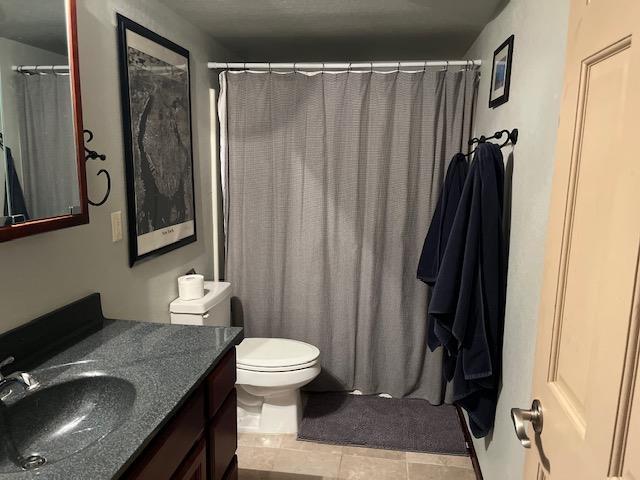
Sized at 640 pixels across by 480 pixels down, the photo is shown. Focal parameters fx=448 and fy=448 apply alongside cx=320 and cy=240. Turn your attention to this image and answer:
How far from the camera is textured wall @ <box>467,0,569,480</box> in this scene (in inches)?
54.9

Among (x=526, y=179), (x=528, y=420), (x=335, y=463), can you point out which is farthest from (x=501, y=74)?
(x=335, y=463)

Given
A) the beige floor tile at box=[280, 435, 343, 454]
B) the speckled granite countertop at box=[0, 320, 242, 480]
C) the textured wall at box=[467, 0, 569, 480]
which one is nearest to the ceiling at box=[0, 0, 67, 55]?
the speckled granite countertop at box=[0, 320, 242, 480]

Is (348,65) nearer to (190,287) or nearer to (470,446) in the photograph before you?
(190,287)

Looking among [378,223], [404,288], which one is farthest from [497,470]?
[378,223]

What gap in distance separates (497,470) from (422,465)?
1.60ft

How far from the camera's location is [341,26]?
8.02 ft

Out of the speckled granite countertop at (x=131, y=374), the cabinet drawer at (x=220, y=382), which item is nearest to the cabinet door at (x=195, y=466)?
the cabinet drawer at (x=220, y=382)

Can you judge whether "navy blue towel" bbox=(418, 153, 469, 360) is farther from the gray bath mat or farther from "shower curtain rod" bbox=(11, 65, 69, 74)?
"shower curtain rod" bbox=(11, 65, 69, 74)

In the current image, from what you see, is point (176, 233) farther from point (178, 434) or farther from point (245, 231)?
point (178, 434)

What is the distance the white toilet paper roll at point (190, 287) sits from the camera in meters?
2.23

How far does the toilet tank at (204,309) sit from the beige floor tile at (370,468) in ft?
3.18

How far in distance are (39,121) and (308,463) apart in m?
1.90

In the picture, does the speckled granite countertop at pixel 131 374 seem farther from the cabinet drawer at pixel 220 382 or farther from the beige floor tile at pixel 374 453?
the beige floor tile at pixel 374 453

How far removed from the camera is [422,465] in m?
2.25
